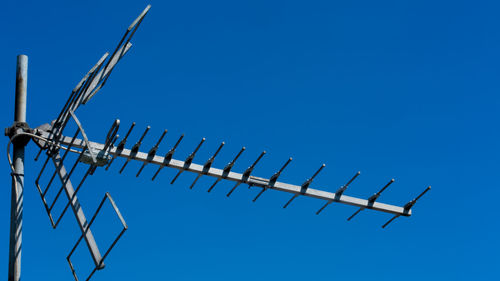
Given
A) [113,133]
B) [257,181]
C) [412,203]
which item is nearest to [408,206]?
[412,203]

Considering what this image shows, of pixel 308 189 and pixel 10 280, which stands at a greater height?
pixel 308 189

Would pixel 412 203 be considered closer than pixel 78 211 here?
No

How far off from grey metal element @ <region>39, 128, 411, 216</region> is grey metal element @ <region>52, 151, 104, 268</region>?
37 centimetres

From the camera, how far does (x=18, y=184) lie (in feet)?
30.1

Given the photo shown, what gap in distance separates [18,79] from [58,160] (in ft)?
4.32

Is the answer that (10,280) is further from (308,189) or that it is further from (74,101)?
(308,189)

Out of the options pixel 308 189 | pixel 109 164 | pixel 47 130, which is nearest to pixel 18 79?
pixel 47 130

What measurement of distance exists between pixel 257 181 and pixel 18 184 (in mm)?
3780

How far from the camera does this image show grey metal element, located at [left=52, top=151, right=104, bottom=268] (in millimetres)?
9086

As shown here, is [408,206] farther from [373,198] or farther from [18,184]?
[18,184]

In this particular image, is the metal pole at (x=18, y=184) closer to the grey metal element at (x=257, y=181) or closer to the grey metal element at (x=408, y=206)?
the grey metal element at (x=257, y=181)

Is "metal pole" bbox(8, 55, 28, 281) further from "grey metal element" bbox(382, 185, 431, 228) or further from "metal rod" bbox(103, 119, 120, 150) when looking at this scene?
"grey metal element" bbox(382, 185, 431, 228)

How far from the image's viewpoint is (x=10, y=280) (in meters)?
8.77

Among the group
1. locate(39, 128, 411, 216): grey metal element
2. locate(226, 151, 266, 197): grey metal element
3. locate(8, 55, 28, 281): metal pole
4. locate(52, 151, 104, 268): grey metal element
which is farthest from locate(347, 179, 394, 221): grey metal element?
locate(8, 55, 28, 281): metal pole
